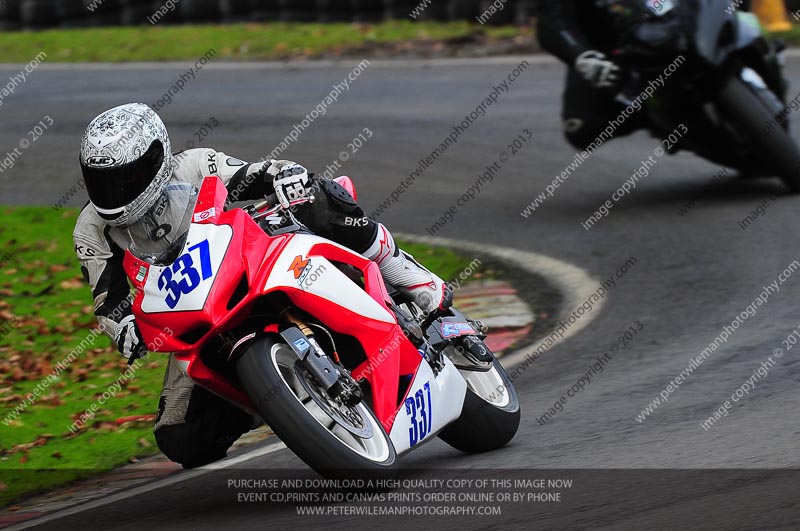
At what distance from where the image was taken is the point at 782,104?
10.1 m

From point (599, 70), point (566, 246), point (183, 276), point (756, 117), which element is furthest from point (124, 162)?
point (756, 117)

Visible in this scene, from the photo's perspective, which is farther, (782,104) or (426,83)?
(426,83)

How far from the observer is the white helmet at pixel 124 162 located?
491 cm

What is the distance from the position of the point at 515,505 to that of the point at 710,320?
10.6ft

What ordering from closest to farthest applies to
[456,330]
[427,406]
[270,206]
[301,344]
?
1. [301,344]
2. [427,406]
3. [270,206]
4. [456,330]

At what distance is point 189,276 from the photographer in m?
4.77

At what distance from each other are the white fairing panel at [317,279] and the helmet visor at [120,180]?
23.9 inches

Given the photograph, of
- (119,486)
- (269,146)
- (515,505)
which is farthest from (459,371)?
(269,146)

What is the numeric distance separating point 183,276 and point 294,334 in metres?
0.45

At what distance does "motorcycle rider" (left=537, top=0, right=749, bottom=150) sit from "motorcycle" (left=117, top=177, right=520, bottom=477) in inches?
200

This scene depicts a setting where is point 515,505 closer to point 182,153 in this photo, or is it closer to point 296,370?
point 296,370

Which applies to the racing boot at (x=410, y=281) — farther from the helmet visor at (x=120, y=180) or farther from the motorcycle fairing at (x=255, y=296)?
the helmet visor at (x=120, y=180)

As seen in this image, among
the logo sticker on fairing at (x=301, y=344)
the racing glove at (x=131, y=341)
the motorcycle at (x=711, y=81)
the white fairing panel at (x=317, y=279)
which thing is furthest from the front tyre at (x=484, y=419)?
the motorcycle at (x=711, y=81)

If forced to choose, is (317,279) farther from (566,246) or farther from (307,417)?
(566,246)
